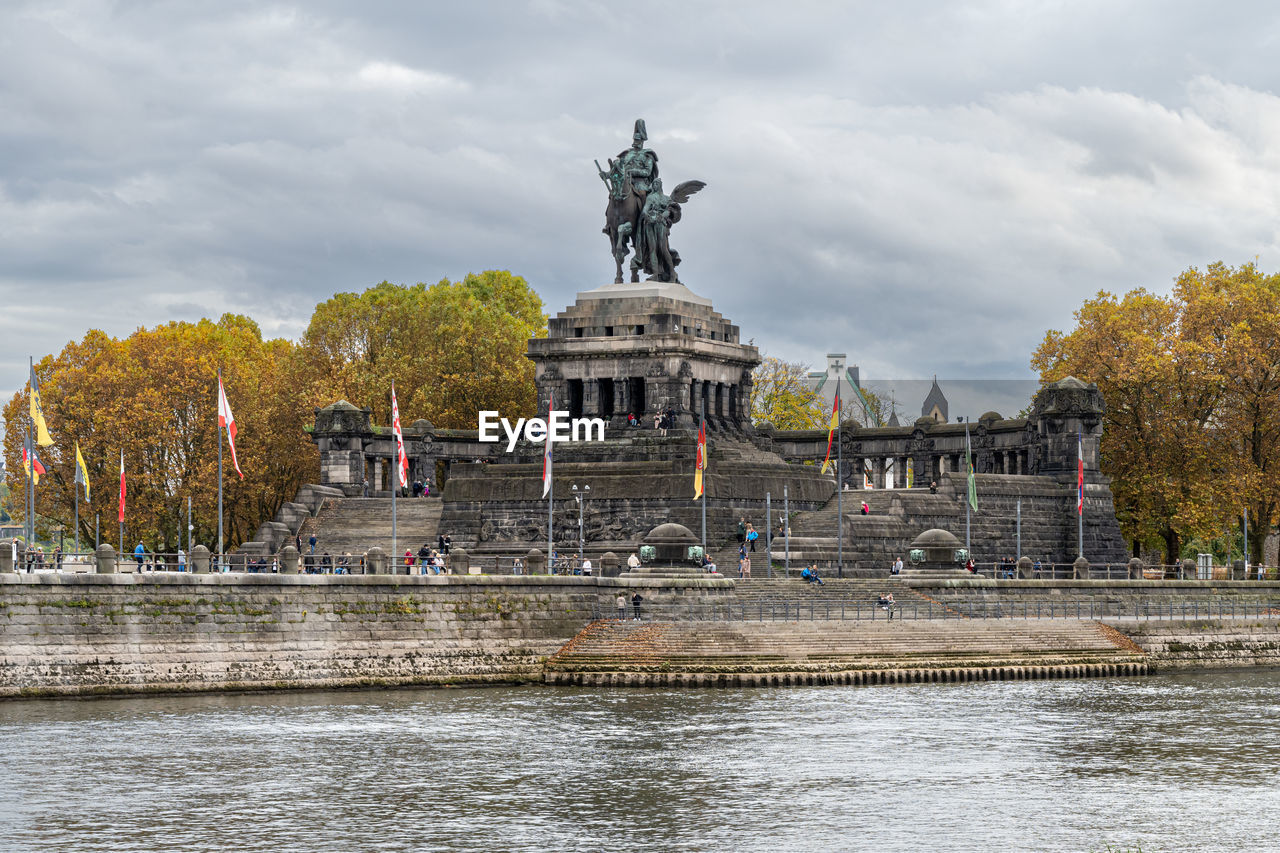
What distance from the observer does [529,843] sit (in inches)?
1483

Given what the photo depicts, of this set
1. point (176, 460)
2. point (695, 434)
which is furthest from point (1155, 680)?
point (176, 460)

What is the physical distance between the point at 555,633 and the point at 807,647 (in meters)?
8.54

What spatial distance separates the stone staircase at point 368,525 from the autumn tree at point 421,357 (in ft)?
60.8

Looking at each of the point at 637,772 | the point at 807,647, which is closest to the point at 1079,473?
the point at 807,647

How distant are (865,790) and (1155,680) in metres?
28.9

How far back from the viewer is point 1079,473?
292 feet

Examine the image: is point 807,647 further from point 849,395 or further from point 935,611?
point 849,395

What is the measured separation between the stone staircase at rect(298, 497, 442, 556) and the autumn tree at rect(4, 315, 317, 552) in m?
14.3

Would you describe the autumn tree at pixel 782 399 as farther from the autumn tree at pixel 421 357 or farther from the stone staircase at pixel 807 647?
the stone staircase at pixel 807 647

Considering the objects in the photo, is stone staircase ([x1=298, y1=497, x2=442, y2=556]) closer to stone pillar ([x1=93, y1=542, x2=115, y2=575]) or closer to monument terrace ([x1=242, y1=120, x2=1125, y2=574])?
monument terrace ([x1=242, y1=120, x2=1125, y2=574])

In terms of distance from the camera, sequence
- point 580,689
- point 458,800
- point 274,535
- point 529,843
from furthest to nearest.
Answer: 1. point 274,535
2. point 580,689
3. point 458,800
4. point 529,843

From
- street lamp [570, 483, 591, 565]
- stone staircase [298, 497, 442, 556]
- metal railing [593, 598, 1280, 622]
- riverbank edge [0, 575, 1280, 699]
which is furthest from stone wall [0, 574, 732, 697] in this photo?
stone staircase [298, 497, 442, 556]

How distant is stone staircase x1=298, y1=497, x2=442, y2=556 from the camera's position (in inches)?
3238

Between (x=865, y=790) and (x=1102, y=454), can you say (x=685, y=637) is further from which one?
(x=1102, y=454)
